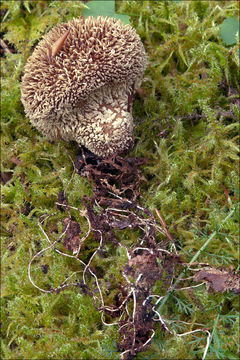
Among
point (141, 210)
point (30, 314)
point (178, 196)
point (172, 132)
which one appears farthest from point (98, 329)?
point (172, 132)

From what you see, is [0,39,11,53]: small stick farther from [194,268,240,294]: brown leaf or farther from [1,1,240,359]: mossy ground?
[194,268,240,294]: brown leaf

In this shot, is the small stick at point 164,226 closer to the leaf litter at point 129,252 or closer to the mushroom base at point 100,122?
the leaf litter at point 129,252

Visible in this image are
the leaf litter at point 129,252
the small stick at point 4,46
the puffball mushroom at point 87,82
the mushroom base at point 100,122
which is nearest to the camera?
the leaf litter at point 129,252

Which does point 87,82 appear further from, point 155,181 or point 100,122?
point 155,181

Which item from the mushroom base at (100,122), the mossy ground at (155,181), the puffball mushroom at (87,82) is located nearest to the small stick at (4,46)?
the mossy ground at (155,181)

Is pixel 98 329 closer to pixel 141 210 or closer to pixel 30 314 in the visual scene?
pixel 30 314

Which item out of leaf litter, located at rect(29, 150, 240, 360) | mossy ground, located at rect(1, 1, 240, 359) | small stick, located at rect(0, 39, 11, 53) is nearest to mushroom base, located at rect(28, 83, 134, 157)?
leaf litter, located at rect(29, 150, 240, 360)
